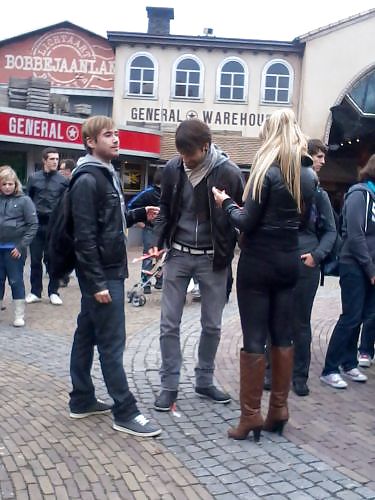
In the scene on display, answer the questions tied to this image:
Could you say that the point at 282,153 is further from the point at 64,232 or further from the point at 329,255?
the point at 329,255

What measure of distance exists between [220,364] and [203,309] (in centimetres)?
140

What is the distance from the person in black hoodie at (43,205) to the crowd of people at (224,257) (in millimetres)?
4438

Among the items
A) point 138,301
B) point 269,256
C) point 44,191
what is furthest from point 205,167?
point 44,191

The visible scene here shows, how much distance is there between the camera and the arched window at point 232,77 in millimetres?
23516

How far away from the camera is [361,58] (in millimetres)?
22750

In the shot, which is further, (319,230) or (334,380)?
(334,380)

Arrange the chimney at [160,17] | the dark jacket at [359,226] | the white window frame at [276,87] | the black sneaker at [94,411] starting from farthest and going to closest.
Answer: the chimney at [160,17], the white window frame at [276,87], the dark jacket at [359,226], the black sneaker at [94,411]

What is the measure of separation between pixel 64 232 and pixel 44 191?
5.26 metres

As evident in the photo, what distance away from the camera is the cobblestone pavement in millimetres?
3639

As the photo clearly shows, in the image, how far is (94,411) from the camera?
4.67 metres

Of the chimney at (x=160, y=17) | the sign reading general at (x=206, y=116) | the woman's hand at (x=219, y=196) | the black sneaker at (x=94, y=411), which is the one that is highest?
the chimney at (x=160, y=17)

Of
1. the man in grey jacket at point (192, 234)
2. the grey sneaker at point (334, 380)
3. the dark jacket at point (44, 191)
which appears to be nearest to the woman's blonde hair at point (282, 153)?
the man in grey jacket at point (192, 234)

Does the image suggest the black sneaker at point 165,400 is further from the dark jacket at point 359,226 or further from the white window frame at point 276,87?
the white window frame at point 276,87

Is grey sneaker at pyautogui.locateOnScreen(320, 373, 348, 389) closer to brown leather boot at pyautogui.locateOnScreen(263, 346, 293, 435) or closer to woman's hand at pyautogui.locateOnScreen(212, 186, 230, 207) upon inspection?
brown leather boot at pyautogui.locateOnScreen(263, 346, 293, 435)
